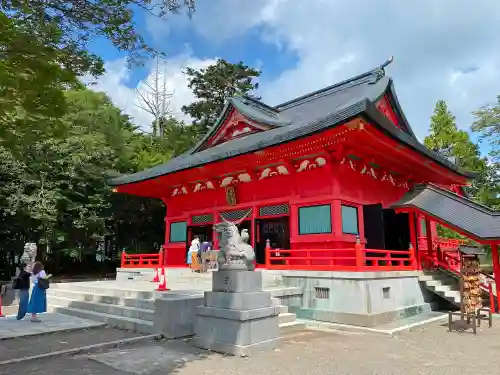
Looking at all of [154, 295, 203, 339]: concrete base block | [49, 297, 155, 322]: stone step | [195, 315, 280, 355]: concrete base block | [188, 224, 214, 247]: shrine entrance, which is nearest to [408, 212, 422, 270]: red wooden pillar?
[188, 224, 214, 247]: shrine entrance

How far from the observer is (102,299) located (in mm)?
10344

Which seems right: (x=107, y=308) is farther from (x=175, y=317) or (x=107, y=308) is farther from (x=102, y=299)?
(x=175, y=317)

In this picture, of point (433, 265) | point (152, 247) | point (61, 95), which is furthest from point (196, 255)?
point (152, 247)

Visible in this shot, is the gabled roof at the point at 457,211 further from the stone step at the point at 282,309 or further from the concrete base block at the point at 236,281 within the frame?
the concrete base block at the point at 236,281

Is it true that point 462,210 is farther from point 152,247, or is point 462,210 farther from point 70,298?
Result: point 152,247

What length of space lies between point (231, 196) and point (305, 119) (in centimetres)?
449

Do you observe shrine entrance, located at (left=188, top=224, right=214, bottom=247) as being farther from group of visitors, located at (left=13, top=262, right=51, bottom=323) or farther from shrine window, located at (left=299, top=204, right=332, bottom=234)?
group of visitors, located at (left=13, top=262, right=51, bottom=323)

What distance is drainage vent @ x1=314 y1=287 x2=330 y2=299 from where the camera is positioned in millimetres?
9712

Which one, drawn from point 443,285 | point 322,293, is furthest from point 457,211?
point 322,293

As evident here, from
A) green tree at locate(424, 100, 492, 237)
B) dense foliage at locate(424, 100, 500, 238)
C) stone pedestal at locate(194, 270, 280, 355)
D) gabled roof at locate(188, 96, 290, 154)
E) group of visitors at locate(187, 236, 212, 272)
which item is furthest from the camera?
green tree at locate(424, 100, 492, 237)

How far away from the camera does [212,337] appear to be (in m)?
6.79

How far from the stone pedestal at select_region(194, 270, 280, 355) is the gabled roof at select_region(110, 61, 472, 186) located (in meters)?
4.85

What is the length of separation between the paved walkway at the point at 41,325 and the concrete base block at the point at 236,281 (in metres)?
3.63

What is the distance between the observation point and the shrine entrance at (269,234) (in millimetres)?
13734
